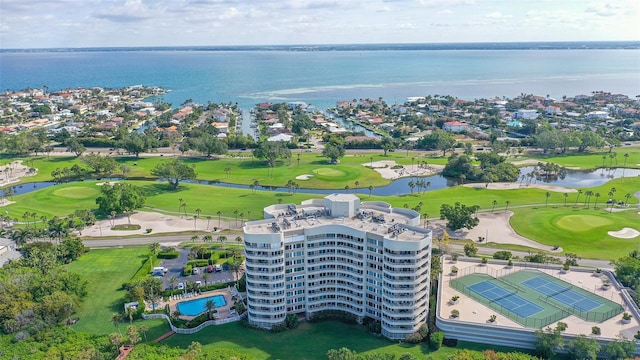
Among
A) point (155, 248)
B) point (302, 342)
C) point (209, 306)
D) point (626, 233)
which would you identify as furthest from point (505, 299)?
point (155, 248)

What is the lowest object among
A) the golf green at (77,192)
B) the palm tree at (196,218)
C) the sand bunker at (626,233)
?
the sand bunker at (626,233)

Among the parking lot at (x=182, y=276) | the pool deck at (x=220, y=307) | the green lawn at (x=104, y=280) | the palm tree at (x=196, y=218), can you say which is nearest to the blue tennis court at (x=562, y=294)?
the pool deck at (x=220, y=307)

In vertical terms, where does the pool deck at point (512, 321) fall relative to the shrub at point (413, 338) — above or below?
above

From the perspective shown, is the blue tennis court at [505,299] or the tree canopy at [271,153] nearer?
the blue tennis court at [505,299]

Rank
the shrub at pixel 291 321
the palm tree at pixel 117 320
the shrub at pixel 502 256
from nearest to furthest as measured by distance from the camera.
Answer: the palm tree at pixel 117 320 → the shrub at pixel 291 321 → the shrub at pixel 502 256

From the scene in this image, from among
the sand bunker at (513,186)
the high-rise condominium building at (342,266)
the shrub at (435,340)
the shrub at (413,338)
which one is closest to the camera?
the shrub at (435,340)

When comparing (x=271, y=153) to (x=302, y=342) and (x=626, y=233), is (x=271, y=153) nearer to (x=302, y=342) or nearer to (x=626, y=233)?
(x=302, y=342)

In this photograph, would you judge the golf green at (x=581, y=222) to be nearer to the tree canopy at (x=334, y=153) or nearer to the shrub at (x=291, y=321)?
the shrub at (x=291, y=321)
